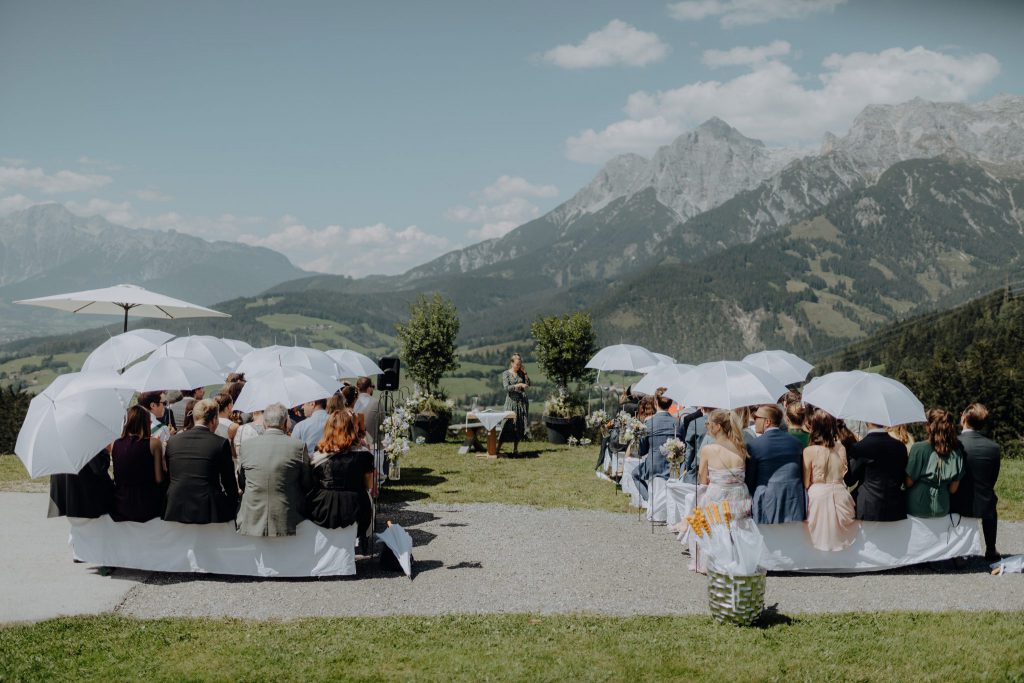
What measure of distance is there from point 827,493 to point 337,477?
5214mm

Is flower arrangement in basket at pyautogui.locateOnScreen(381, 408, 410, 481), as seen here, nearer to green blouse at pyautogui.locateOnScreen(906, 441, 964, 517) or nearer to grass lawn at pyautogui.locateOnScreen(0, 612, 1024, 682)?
grass lawn at pyautogui.locateOnScreen(0, 612, 1024, 682)

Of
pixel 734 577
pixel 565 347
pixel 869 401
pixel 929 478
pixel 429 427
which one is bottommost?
pixel 734 577

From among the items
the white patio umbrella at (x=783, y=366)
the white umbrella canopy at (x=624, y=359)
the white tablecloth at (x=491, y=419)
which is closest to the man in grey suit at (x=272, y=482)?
the white tablecloth at (x=491, y=419)

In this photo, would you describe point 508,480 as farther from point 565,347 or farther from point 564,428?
point 565,347

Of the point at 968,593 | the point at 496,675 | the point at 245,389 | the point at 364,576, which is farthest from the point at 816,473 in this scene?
the point at 245,389

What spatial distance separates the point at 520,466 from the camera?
50.3 feet

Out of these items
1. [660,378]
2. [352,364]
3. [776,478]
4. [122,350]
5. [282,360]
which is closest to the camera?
[776,478]

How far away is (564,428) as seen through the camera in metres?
18.8

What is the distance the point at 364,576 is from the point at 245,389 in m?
3.15

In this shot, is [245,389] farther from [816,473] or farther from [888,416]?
[888,416]

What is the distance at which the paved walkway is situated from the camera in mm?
7098

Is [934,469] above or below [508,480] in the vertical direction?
above

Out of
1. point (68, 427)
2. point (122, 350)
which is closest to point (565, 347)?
point (122, 350)

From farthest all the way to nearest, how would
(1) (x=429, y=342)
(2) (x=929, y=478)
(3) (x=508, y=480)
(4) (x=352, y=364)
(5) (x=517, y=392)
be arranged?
1. (1) (x=429, y=342)
2. (5) (x=517, y=392)
3. (4) (x=352, y=364)
4. (3) (x=508, y=480)
5. (2) (x=929, y=478)
